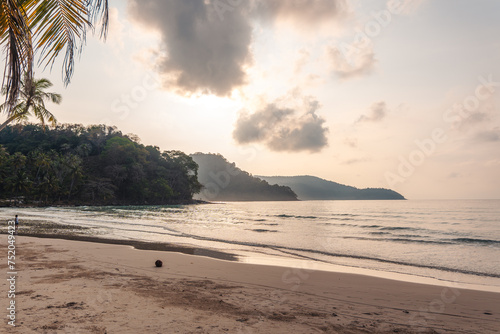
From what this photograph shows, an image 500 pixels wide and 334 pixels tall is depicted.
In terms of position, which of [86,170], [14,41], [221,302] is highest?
[86,170]

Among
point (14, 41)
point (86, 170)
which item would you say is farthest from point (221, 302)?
point (86, 170)

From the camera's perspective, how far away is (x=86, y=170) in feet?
294

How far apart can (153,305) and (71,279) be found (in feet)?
9.89

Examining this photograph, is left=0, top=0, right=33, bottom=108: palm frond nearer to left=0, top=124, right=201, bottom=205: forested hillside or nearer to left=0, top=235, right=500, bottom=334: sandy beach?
left=0, top=235, right=500, bottom=334: sandy beach

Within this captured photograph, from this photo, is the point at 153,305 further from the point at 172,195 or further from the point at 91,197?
the point at 172,195

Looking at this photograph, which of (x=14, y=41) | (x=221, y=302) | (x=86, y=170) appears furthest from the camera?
(x=86, y=170)

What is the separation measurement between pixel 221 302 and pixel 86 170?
100.0 metres

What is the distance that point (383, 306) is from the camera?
20.0ft

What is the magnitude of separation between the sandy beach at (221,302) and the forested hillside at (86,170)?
72853mm

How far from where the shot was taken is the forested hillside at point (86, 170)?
215ft

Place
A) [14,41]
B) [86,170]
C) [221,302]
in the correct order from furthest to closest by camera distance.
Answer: [86,170] → [221,302] → [14,41]

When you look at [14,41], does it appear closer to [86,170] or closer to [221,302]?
[221,302]

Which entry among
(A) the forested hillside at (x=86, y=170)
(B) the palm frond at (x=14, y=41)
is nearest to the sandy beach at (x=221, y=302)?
(B) the palm frond at (x=14, y=41)

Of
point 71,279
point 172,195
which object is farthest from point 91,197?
point 71,279
